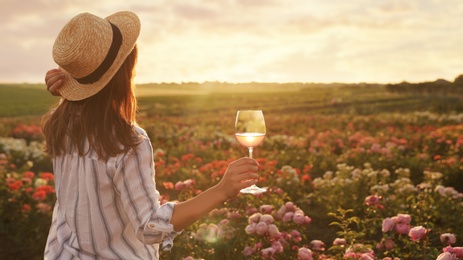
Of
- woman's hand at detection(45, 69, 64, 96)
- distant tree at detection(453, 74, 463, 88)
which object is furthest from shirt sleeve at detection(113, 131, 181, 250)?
distant tree at detection(453, 74, 463, 88)

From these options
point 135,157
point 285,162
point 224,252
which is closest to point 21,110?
point 285,162

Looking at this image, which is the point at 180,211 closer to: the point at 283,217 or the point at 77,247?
the point at 77,247

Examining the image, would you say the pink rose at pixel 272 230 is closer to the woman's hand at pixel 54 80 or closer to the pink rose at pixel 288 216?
the pink rose at pixel 288 216

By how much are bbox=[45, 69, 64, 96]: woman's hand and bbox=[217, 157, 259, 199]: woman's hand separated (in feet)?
2.76

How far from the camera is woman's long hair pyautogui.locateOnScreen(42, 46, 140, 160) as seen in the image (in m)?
2.00

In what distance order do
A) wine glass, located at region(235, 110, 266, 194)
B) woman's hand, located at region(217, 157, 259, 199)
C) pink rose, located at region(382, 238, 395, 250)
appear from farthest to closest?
pink rose, located at region(382, 238, 395, 250)
wine glass, located at region(235, 110, 266, 194)
woman's hand, located at region(217, 157, 259, 199)

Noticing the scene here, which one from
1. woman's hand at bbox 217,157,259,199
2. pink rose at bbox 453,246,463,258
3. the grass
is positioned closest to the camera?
woman's hand at bbox 217,157,259,199

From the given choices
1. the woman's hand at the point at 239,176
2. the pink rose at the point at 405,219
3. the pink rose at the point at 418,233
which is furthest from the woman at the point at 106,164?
the pink rose at the point at 405,219

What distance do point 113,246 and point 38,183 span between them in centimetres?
490

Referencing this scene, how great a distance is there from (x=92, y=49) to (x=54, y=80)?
1.00 feet

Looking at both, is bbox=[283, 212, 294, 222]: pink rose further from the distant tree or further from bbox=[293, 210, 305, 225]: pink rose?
the distant tree

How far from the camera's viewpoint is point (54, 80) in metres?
2.28

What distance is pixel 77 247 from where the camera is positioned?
2.12m

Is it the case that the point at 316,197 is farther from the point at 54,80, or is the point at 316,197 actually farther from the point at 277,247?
the point at 54,80
